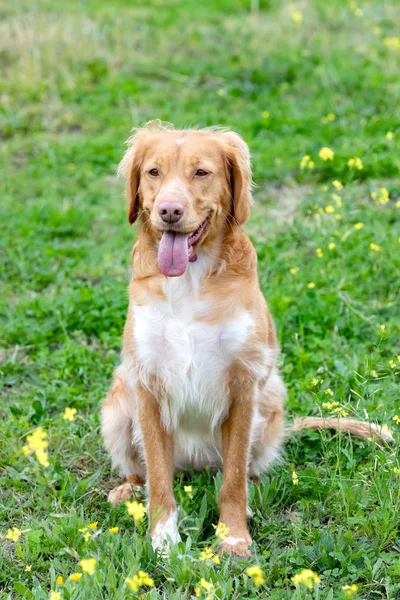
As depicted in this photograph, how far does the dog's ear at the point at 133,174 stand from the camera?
3.35 m

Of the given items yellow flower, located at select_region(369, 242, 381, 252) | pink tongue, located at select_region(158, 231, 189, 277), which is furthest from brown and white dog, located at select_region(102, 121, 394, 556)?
yellow flower, located at select_region(369, 242, 381, 252)

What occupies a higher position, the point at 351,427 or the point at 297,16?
the point at 297,16

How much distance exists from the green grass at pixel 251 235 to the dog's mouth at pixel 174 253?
0.81m

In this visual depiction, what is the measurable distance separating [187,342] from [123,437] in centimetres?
70

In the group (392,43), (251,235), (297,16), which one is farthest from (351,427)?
(297,16)

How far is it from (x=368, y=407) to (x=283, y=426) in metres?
0.44

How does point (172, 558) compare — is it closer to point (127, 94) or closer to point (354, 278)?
point (354, 278)

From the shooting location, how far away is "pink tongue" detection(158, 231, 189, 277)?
3064 mm

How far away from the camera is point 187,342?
10.4 ft

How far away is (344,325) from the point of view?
4551mm

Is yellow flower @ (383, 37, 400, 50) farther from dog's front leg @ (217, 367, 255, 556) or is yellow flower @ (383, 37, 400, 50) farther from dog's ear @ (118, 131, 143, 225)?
dog's front leg @ (217, 367, 255, 556)

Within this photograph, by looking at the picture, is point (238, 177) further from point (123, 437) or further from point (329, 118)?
point (329, 118)

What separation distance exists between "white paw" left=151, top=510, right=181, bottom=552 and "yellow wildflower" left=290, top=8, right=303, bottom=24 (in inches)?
261

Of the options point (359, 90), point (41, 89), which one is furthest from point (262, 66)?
point (41, 89)
